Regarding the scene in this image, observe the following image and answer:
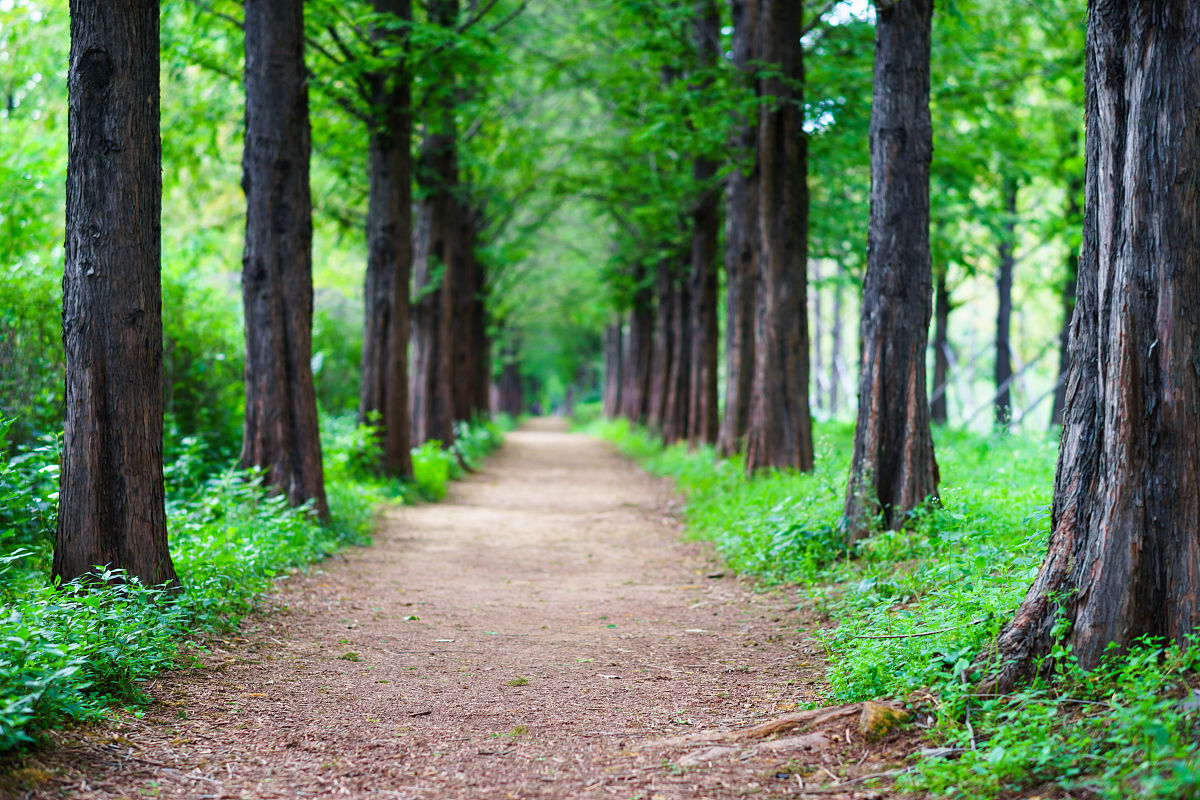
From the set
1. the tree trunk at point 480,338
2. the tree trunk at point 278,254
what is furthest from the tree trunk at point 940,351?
the tree trunk at point 278,254

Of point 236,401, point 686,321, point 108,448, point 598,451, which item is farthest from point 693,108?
point 598,451

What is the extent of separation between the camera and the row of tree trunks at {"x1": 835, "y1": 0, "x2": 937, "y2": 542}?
7730mm

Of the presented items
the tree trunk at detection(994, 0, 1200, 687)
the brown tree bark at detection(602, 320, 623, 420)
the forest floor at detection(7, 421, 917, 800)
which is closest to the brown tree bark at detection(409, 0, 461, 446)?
the forest floor at detection(7, 421, 917, 800)

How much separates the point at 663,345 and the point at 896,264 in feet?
53.7

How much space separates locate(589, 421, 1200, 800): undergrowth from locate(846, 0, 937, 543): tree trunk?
553 millimetres

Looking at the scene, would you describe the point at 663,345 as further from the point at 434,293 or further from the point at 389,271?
the point at 389,271

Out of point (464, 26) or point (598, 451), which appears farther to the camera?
point (598, 451)

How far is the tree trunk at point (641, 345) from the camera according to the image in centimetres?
2914

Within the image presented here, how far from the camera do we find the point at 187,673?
16.5 feet

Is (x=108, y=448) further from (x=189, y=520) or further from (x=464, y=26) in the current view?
(x=464, y=26)

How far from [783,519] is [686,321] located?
13.3m

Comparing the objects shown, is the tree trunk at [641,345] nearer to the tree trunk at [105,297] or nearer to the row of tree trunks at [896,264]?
the row of tree trunks at [896,264]

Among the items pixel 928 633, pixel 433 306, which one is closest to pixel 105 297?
pixel 928 633

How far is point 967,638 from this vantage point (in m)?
4.36
